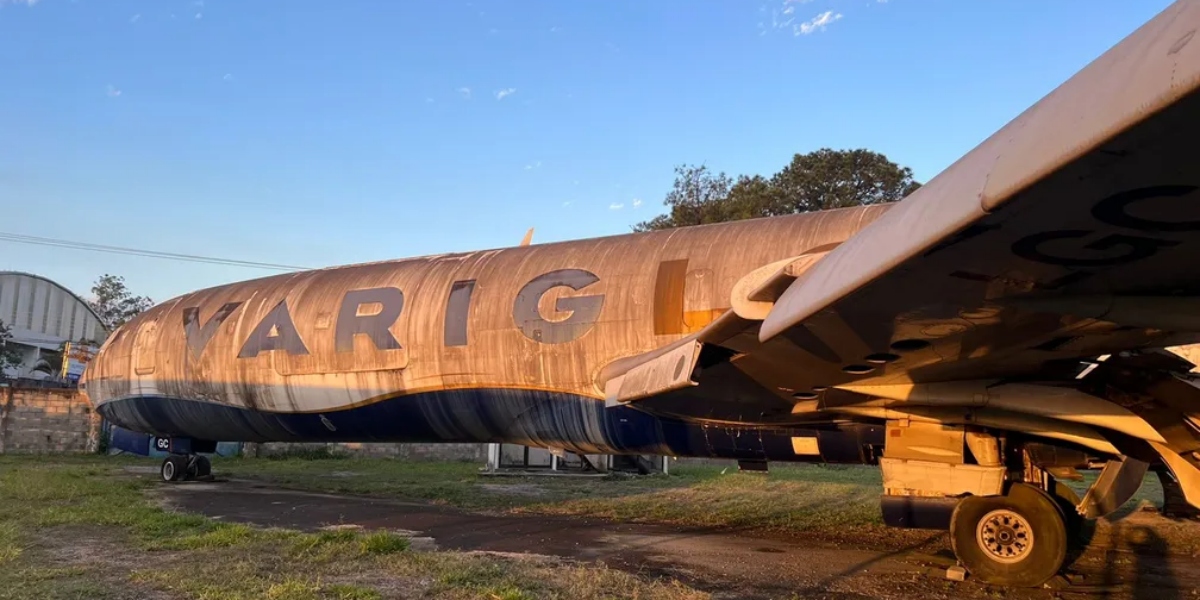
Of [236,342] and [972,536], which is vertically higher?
[236,342]

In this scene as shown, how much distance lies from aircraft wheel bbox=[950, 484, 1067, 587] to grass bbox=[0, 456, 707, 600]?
3.04m

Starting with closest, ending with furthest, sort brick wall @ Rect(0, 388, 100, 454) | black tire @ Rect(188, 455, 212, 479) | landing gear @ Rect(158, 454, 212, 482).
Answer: landing gear @ Rect(158, 454, 212, 482)
black tire @ Rect(188, 455, 212, 479)
brick wall @ Rect(0, 388, 100, 454)

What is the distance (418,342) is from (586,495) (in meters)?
5.60

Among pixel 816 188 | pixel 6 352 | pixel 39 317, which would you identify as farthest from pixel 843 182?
pixel 39 317

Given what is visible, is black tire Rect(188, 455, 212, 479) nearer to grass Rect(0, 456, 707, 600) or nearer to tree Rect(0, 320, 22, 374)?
grass Rect(0, 456, 707, 600)

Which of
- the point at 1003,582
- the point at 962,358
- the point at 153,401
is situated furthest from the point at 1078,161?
the point at 153,401

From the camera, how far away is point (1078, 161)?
100 inches

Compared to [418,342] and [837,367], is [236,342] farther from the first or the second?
[837,367]

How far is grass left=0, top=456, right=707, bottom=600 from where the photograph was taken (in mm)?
6363

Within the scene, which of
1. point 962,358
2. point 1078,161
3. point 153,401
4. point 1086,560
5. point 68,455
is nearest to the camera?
point 1078,161

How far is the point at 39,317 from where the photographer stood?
2448 inches

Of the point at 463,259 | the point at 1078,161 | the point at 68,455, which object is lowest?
the point at 68,455

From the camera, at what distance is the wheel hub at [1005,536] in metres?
7.75

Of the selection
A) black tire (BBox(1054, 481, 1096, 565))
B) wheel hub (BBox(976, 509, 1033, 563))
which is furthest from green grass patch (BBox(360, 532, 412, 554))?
black tire (BBox(1054, 481, 1096, 565))
